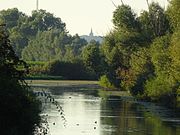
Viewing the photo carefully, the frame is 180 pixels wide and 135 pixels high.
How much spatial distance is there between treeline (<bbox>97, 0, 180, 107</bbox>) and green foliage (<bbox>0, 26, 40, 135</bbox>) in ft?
99.5

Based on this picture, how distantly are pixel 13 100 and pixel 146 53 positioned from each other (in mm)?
54796

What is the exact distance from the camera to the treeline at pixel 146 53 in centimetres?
5884

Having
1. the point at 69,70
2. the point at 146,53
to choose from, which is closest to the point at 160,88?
the point at 146,53

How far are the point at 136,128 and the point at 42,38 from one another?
12913 cm

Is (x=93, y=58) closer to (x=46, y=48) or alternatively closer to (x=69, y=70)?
(x=69, y=70)

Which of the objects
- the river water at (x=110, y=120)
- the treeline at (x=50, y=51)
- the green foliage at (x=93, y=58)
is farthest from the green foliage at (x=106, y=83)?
the river water at (x=110, y=120)

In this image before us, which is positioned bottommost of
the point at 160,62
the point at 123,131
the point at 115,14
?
the point at 123,131

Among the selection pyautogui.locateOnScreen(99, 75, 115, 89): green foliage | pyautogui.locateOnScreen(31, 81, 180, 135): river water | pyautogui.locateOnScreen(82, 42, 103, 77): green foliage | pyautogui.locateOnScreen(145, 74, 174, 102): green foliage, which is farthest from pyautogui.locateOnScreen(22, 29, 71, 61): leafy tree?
pyautogui.locateOnScreen(31, 81, 180, 135): river water

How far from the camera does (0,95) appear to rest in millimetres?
22047

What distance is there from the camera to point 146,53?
7662 cm


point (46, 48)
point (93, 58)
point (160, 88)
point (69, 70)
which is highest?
point (46, 48)

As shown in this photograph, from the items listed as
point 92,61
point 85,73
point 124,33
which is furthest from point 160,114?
point 85,73

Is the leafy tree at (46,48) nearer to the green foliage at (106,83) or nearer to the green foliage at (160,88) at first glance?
the green foliage at (106,83)

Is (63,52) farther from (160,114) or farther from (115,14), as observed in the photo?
(160,114)
